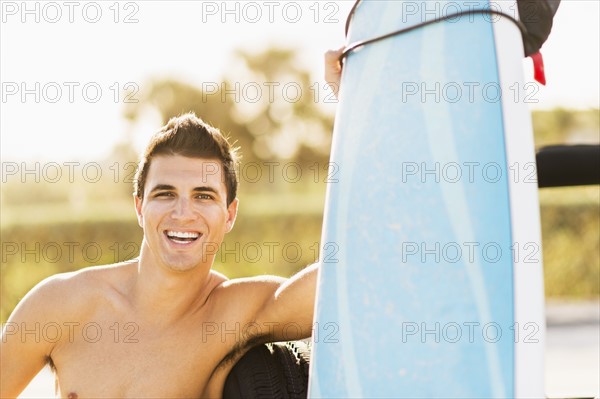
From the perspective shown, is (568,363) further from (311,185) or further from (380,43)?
(311,185)

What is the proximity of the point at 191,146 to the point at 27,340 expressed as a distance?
91 centimetres

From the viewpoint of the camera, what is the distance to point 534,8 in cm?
198

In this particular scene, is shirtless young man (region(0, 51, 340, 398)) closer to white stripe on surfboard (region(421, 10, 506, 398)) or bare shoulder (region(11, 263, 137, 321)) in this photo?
bare shoulder (region(11, 263, 137, 321))

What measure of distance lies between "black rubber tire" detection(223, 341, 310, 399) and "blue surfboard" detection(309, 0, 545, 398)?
59 centimetres

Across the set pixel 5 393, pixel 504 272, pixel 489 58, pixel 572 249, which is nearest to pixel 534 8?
pixel 489 58

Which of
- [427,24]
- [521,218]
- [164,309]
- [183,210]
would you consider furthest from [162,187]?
[521,218]

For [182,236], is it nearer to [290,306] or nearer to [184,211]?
[184,211]

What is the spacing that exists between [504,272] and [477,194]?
0.58 ft

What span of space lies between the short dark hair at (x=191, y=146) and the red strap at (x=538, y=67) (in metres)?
1.28

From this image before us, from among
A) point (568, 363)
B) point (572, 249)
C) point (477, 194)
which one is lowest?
point (568, 363)

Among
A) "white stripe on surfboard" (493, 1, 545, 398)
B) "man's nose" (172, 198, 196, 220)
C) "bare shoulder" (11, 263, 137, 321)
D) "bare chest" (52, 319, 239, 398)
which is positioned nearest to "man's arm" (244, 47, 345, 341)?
"bare chest" (52, 319, 239, 398)

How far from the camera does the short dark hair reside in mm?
2982

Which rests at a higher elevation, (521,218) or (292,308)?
(521,218)

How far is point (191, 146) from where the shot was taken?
2.97 metres
